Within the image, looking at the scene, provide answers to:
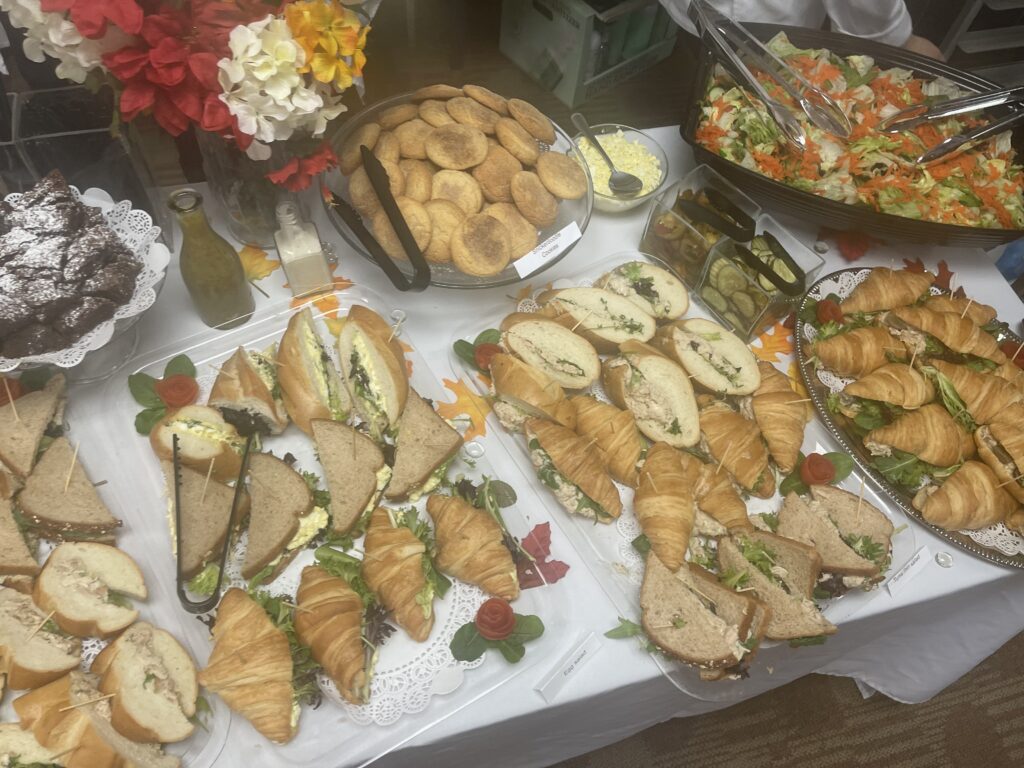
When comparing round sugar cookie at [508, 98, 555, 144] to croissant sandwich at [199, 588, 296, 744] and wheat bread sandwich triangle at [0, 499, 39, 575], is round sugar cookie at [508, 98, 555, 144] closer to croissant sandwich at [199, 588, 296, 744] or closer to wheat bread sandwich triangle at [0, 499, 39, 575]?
croissant sandwich at [199, 588, 296, 744]

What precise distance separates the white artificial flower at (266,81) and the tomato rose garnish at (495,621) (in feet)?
3.31

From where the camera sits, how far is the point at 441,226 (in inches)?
66.9

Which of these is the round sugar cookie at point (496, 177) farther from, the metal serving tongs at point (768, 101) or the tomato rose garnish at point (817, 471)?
→ the tomato rose garnish at point (817, 471)

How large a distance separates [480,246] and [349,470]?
24.5 inches

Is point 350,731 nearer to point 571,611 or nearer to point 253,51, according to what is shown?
point 571,611

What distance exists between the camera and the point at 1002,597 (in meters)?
1.76

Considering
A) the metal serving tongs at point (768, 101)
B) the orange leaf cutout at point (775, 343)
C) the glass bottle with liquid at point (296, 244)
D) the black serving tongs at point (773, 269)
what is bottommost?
the orange leaf cutout at point (775, 343)

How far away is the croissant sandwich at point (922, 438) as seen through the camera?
171 cm

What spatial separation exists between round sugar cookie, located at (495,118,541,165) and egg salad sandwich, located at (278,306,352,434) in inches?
27.2

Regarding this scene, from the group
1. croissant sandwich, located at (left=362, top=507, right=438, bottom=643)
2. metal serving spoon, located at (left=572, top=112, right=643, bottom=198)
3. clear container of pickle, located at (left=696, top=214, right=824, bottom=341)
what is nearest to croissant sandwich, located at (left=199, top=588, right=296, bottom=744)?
croissant sandwich, located at (left=362, top=507, right=438, bottom=643)

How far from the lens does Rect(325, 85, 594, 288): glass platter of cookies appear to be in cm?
168

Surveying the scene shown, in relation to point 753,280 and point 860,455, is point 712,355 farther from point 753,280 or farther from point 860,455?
point 860,455

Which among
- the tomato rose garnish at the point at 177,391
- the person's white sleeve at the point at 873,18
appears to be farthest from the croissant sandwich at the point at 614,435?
the person's white sleeve at the point at 873,18

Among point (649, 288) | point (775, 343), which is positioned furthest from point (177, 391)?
point (775, 343)
